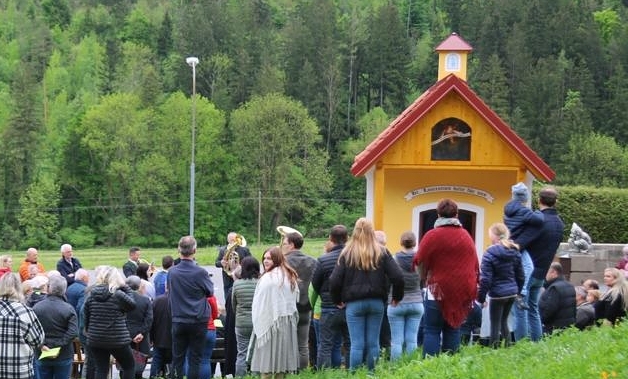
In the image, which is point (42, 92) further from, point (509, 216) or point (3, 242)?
point (509, 216)

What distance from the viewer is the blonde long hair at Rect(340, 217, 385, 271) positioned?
357 inches

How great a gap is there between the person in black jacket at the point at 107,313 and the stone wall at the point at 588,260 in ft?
46.0

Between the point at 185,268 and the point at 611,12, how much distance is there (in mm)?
107545

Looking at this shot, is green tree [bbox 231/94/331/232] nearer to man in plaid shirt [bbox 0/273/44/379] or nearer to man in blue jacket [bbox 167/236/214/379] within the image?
man in blue jacket [bbox 167/236/214/379]

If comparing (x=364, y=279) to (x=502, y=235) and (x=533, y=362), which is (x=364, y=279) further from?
(x=533, y=362)

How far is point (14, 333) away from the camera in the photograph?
27.8 ft

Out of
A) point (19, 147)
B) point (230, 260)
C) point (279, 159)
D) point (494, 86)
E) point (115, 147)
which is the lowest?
point (230, 260)

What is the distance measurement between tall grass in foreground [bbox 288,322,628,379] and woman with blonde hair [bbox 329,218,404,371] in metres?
0.54

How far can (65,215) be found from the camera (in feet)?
245

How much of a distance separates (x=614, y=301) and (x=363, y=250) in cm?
340

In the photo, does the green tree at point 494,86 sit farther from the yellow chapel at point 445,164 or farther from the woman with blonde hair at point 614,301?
the woman with blonde hair at point 614,301

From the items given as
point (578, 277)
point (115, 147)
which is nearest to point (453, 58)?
point (578, 277)

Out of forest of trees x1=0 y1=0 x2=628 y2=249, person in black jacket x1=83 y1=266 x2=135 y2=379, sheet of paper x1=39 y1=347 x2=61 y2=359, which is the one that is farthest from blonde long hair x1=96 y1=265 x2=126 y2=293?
forest of trees x1=0 y1=0 x2=628 y2=249

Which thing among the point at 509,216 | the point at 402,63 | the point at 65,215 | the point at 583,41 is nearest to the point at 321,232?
the point at 65,215
